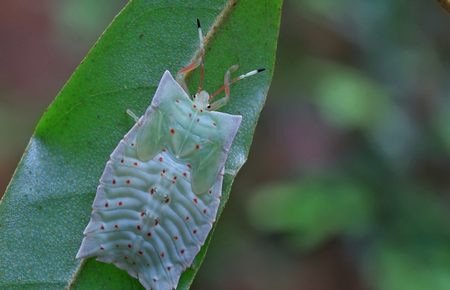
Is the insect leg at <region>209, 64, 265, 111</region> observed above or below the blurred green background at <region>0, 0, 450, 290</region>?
above

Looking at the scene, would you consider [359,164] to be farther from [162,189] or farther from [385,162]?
[162,189]

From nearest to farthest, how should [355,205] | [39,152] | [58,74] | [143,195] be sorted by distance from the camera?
[39,152], [143,195], [355,205], [58,74]

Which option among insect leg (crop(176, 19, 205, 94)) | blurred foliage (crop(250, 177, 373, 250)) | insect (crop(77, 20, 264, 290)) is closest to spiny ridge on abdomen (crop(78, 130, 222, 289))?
insect (crop(77, 20, 264, 290))

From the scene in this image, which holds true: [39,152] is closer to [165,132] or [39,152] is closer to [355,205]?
[165,132]

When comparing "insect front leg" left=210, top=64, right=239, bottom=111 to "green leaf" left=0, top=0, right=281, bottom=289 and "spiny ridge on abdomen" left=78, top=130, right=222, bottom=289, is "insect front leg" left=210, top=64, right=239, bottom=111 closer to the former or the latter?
"green leaf" left=0, top=0, right=281, bottom=289

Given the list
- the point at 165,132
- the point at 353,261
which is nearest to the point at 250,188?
the point at 353,261

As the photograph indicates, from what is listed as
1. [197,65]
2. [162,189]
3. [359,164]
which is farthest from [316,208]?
[197,65]

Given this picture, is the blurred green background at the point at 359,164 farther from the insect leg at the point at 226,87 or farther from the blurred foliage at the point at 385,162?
the insect leg at the point at 226,87
